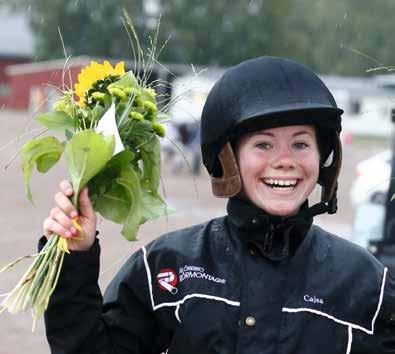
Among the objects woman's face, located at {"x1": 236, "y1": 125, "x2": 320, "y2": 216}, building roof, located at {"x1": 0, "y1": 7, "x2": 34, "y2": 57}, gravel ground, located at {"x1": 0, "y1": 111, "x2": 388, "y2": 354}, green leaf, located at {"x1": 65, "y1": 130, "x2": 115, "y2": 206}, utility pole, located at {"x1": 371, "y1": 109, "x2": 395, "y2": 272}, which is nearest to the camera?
green leaf, located at {"x1": 65, "y1": 130, "x2": 115, "y2": 206}

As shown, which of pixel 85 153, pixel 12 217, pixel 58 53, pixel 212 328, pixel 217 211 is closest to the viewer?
pixel 85 153

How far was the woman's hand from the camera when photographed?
2154mm

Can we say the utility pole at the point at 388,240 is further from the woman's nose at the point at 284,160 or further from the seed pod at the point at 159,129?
the seed pod at the point at 159,129

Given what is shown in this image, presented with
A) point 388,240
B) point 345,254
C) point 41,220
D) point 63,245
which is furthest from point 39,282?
point 41,220

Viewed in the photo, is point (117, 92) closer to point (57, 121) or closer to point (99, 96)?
point (99, 96)

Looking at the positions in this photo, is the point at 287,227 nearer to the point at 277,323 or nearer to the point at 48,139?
the point at 277,323

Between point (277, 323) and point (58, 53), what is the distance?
47217mm

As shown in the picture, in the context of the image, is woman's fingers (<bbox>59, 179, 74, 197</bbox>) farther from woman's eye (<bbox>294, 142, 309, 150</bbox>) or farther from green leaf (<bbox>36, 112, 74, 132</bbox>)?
woman's eye (<bbox>294, 142, 309, 150</bbox>)

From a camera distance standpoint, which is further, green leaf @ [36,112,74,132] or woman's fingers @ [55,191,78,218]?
green leaf @ [36,112,74,132]

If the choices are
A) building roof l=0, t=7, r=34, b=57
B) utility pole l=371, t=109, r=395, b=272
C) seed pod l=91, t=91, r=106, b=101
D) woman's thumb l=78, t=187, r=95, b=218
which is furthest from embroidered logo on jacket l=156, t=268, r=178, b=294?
building roof l=0, t=7, r=34, b=57

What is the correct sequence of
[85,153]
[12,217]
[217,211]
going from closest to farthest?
[85,153] → [12,217] → [217,211]

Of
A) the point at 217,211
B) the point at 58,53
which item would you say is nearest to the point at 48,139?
the point at 217,211

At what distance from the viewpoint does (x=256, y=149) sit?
2.37m

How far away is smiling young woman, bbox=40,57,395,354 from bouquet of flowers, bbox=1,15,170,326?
6 cm
